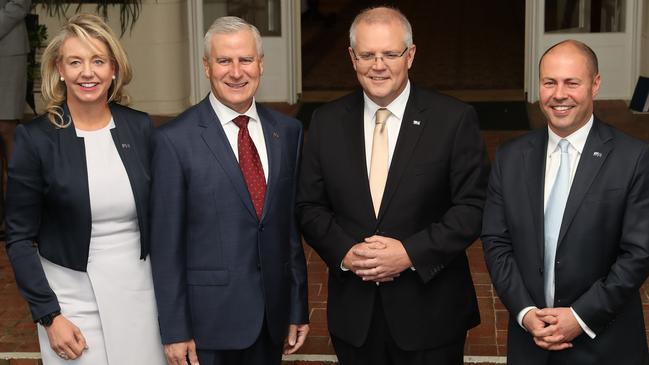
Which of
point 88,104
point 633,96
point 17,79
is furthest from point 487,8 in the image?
point 88,104

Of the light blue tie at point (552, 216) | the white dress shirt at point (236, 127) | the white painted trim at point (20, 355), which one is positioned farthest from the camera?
the white painted trim at point (20, 355)

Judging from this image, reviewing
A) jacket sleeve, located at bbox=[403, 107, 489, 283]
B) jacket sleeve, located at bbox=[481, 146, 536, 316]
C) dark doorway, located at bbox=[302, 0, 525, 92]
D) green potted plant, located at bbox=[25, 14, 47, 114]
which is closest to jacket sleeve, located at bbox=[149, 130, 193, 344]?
jacket sleeve, located at bbox=[403, 107, 489, 283]

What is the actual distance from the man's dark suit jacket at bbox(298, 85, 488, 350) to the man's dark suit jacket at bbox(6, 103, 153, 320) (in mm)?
695

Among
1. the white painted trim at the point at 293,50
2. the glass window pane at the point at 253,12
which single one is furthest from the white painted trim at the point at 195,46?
the white painted trim at the point at 293,50

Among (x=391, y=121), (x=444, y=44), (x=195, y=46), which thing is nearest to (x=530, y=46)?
(x=195, y=46)

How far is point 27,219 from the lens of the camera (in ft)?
13.6

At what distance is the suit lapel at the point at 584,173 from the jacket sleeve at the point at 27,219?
182 cm

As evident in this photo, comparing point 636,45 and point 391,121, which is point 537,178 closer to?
point 391,121

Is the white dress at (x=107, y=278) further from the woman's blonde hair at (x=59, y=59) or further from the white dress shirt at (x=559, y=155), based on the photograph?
the white dress shirt at (x=559, y=155)

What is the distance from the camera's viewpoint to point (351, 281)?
4.44 meters

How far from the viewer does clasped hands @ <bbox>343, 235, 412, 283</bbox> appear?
4238 millimetres

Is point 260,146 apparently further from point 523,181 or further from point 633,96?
point 633,96

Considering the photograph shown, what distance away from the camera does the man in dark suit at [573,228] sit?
13.1 feet

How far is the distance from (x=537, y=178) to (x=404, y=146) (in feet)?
1.69
